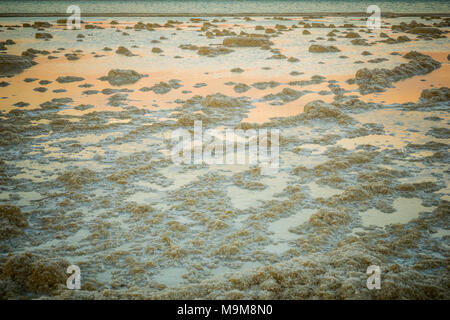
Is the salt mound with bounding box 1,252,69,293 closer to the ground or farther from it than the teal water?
closer to the ground

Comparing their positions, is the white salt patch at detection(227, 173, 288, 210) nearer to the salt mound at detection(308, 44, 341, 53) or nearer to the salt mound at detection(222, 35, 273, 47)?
the salt mound at detection(308, 44, 341, 53)

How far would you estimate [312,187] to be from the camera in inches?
210

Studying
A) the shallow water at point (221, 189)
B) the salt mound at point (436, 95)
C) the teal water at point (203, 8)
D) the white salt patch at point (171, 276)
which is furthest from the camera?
the teal water at point (203, 8)

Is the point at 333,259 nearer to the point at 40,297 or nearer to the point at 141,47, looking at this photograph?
the point at 40,297

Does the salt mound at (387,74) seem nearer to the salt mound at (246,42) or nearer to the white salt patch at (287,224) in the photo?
the white salt patch at (287,224)

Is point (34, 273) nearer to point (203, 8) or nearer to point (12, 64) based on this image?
point (12, 64)

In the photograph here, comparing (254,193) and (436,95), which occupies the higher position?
(436,95)

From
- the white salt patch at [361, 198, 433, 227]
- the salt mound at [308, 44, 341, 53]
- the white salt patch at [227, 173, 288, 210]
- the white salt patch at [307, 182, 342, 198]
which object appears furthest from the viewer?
the salt mound at [308, 44, 341, 53]

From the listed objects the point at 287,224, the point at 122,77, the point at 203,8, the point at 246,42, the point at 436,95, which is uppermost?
the point at 203,8

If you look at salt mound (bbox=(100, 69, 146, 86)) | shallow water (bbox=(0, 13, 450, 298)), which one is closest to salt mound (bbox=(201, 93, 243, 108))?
shallow water (bbox=(0, 13, 450, 298))

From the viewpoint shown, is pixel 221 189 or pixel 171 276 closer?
pixel 171 276

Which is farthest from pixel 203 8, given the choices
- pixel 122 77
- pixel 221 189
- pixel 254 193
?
pixel 254 193

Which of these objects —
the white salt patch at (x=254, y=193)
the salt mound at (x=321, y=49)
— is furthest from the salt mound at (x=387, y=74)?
the white salt patch at (x=254, y=193)

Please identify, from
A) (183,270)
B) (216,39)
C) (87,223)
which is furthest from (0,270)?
(216,39)
